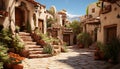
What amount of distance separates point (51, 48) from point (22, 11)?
18.3 ft

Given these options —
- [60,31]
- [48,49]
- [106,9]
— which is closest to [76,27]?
[60,31]

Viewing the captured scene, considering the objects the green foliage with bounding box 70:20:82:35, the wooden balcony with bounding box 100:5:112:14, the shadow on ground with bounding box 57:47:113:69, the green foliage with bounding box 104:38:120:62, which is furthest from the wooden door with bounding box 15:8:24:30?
the green foliage with bounding box 70:20:82:35

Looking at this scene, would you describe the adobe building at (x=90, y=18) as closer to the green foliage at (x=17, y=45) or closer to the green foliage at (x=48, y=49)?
the green foliage at (x=48, y=49)

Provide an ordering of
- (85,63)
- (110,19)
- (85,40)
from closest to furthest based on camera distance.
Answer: (85,63)
(110,19)
(85,40)

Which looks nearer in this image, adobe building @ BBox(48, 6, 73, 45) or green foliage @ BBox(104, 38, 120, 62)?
green foliage @ BBox(104, 38, 120, 62)

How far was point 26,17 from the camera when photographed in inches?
652

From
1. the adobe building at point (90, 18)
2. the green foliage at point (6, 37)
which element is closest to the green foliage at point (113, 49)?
the green foliage at point (6, 37)

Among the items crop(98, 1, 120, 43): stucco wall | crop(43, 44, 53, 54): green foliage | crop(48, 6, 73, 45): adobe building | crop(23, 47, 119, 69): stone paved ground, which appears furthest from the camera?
crop(48, 6, 73, 45): adobe building

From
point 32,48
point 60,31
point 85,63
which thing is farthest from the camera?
point 60,31

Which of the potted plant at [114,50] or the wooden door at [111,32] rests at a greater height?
the wooden door at [111,32]

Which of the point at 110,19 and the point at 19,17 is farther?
the point at 19,17

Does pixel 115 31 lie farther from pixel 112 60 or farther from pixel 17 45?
pixel 17 45

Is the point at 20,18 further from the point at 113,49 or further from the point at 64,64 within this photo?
the point at 113,49

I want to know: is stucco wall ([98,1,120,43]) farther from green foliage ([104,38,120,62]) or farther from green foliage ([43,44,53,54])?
green foliage ([43,44,53,54])
